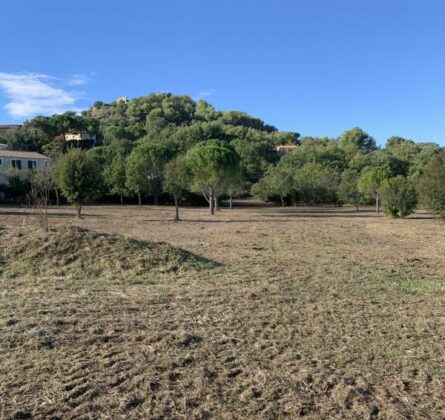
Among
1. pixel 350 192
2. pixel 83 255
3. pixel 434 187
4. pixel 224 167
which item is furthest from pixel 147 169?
pixel 83 255

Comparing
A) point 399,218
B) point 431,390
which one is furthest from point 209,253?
point 399,218

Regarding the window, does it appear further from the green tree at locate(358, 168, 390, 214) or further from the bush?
the bush

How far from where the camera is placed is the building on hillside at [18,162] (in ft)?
191

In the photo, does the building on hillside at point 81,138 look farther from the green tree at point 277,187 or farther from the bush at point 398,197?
the bush at point 398,197

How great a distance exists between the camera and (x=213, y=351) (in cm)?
525

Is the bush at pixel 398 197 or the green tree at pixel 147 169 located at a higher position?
the green tree at pixel 147 169

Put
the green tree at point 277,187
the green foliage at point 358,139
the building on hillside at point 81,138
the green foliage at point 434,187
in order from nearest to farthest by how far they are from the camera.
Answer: the green foliage at point 434,187, the green tree at point 277,187, the building on hillside at point 81,138, the green foliage at point 358,139

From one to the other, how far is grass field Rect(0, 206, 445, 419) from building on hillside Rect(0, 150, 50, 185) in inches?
2077

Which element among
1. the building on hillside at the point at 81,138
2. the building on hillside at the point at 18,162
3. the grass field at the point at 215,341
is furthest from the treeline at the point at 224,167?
the grass field at the point at 215,341

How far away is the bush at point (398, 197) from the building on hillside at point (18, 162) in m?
40.3

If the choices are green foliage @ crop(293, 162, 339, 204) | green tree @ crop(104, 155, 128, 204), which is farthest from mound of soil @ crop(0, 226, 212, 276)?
green foliage @ crop(293, 162, 339, 204)

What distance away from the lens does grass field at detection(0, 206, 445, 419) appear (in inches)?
157

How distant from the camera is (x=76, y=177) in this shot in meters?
31.1

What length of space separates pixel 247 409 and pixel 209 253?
9972mm
